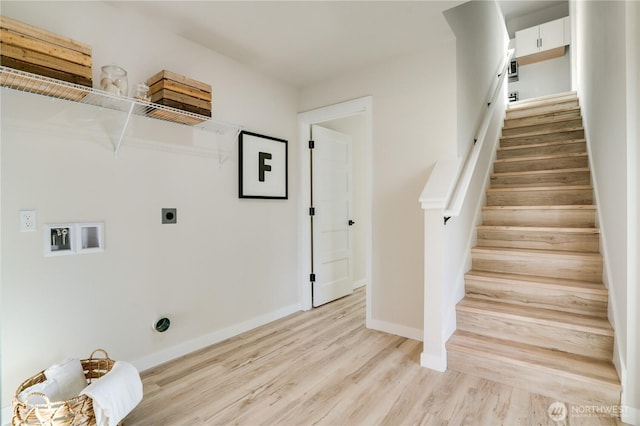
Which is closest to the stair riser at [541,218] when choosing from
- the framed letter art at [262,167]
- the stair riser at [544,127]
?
the stair riser at [544,127]

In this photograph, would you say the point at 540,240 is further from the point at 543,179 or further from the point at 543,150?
the point at 543,150

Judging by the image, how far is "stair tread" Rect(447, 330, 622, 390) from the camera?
5.96 ft

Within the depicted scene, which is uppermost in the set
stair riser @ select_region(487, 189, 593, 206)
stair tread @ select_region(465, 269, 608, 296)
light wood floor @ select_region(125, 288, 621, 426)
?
stair riser @ select_region(487, 189, 593, 206)

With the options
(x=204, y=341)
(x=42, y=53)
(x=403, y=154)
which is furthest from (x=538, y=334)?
(x=42, y=53)

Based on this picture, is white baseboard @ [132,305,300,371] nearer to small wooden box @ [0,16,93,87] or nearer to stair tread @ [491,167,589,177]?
small wooden box @ [0,16,93,87]

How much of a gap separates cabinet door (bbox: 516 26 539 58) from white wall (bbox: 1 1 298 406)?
4.51 meters

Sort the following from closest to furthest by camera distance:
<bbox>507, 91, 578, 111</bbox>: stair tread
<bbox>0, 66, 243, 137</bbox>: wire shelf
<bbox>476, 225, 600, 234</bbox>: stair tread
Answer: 1. <bbox>0, 66, 243, 137</bbox>: wire shelf
2. <bbox>476, 225, 600, 234</bbox>: stair tread
3. <bbox>507, 91, 578, 111</bbox>: stair tread

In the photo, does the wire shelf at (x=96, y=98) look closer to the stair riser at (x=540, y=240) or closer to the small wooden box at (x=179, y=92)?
the small wooden box at (x=179, y=92)

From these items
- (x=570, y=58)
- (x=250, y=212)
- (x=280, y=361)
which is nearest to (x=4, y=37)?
(x=250, y=212)

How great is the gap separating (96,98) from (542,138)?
419cm

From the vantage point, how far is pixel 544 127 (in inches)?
153

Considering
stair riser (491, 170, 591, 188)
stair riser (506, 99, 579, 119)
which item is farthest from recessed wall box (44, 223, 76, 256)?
stair riser (506, 99, 579, 119)

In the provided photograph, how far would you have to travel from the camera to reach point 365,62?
291cm

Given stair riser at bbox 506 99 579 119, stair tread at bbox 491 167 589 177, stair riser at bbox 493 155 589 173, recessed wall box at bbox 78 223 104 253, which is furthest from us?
stair riser at bbox 506 99 579 119
